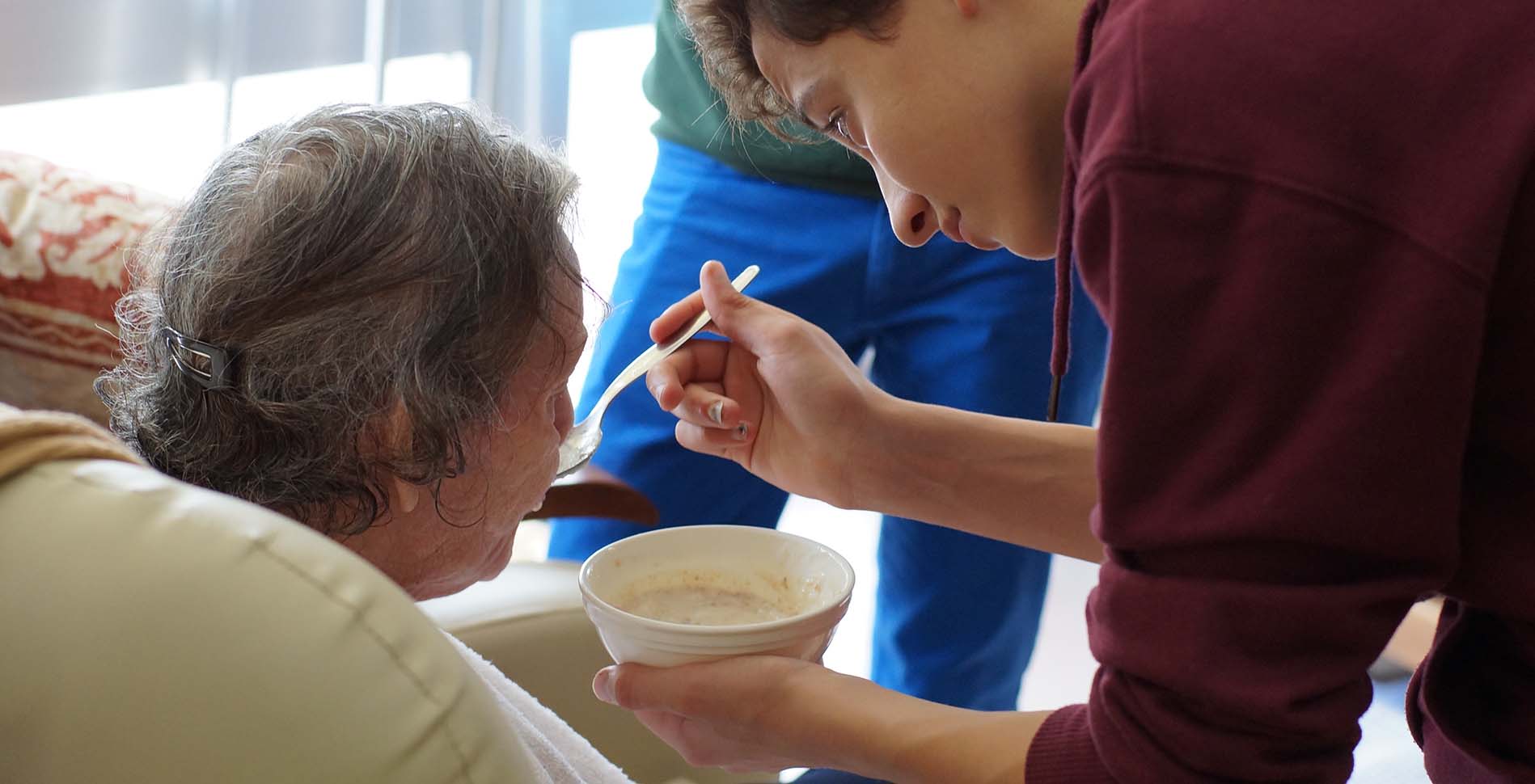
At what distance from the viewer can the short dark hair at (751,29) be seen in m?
1.03

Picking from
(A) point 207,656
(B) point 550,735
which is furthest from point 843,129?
(A) point 207,656

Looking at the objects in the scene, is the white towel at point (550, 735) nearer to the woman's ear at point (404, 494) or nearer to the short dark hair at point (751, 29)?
the woman's ear at point (404, 494)

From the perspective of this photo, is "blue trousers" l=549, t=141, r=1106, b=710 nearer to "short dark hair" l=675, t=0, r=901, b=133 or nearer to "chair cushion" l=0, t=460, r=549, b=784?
"short dark hair" l=675, t=0, r=901, b=133

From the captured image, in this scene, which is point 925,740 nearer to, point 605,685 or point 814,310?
point 605,685

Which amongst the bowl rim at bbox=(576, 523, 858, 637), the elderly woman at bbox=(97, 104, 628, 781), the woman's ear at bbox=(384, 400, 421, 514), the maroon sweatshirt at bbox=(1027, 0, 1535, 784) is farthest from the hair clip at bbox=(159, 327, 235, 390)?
the maroon sweatshirt at bbox=(1027, 0, 1535, 784)

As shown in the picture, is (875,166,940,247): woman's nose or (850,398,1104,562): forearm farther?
(850,398,1104,562): forearm

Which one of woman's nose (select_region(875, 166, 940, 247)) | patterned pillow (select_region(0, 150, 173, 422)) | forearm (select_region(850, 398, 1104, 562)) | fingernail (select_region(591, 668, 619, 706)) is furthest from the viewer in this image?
patterned pillow (select_region(0, 150, 173, 422))

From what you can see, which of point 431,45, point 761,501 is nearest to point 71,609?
point 761,501

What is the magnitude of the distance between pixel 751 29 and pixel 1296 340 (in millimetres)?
547

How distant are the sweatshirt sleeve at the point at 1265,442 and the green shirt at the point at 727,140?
99 centimetres

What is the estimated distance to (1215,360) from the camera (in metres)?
0.79

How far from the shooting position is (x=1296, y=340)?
0.78 meters

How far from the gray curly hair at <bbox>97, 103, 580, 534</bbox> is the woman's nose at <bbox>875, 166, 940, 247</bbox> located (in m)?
0.31

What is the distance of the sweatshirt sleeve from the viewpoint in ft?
2.50
